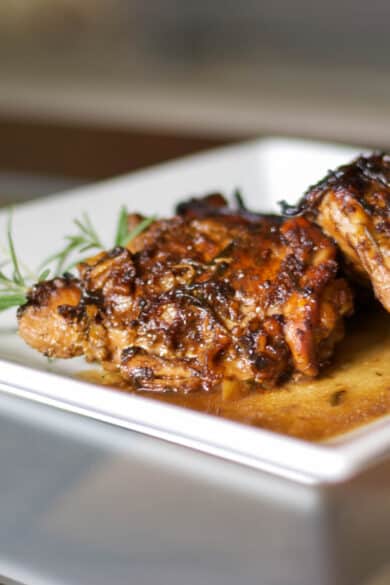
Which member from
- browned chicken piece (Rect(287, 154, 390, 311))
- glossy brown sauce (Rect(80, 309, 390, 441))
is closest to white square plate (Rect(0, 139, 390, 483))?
glossy brown sauce (Rect(80, 309, 390, 441))

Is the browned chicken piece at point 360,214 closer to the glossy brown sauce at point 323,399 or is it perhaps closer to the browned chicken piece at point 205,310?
the browned chicken piece at point 205,310

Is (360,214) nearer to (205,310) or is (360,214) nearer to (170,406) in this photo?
(205,310)

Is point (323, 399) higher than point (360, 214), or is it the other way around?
point (360, 214)

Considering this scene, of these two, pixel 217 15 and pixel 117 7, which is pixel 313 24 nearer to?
pixel 217 15

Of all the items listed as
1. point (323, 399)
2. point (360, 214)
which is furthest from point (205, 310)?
point (360, 214)

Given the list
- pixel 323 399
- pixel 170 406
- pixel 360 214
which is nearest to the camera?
pixel 170 406

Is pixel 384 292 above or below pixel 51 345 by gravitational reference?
above

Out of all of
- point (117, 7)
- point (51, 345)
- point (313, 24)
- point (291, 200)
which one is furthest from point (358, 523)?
point (117, 7)
